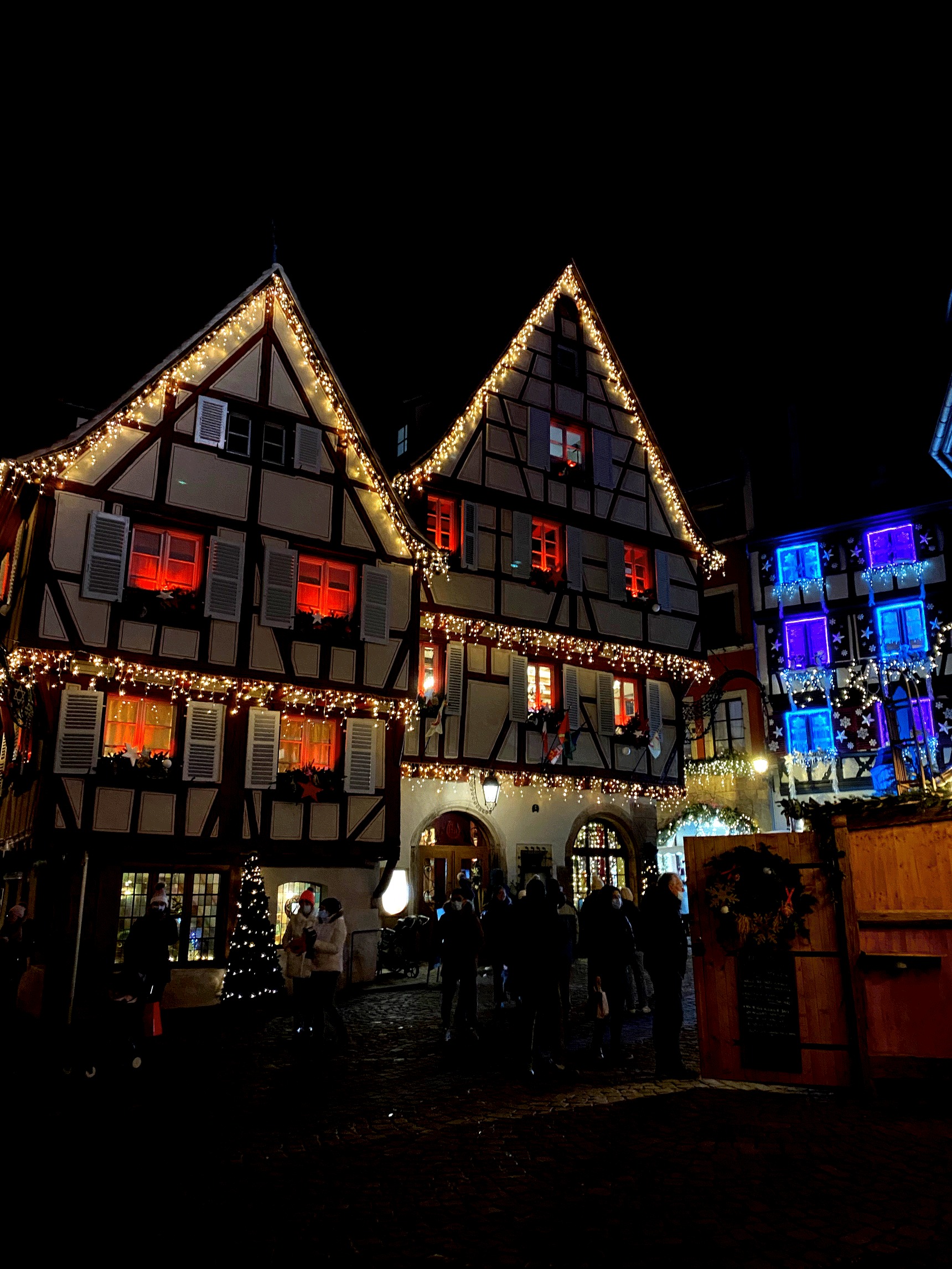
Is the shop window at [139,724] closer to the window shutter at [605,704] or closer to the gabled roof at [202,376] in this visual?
the gabled roof at [202,376]

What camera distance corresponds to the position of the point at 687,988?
16.8 metres

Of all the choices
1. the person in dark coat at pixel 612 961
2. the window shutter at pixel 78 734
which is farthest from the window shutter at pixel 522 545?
the person in dark coat at pixel 612 961

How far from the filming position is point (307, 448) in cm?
2059

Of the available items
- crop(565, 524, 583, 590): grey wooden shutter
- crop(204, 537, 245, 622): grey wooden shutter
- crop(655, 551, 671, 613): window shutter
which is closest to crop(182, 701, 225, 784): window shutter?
crop(204, 537, 245, 622): grey wooden shutter

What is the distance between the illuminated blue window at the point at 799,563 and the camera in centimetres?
3147

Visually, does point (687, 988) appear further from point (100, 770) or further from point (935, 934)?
point (100, 770)

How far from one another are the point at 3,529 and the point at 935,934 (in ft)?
62.5

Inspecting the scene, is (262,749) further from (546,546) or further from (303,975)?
(546,546)

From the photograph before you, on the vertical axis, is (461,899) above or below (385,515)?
below

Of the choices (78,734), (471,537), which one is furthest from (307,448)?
(78,734)

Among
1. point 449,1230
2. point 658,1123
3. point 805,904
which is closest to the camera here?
point 449,1230

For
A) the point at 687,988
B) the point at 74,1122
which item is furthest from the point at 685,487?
the point at 74,1122

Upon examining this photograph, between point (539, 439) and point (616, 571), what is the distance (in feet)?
12.8

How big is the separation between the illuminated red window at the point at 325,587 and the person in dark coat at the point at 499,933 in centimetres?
793
